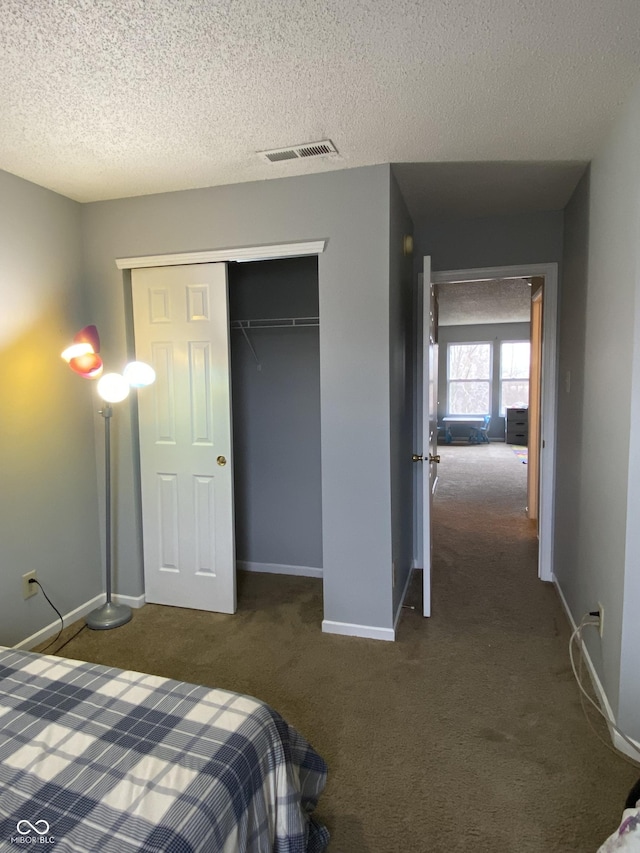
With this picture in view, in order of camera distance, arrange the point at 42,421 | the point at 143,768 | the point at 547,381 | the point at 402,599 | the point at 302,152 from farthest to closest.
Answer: the point at 547,381, the point at 402,599, the point at 42,421, the point at 302,152, the point at 143,768

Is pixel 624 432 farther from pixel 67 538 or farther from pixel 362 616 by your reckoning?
pixel 67 538

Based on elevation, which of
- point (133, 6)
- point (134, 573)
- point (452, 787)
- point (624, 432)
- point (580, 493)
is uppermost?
point (133, 6)

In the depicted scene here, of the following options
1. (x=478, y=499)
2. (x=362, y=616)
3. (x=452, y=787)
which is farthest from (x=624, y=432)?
(x=478, y=499)

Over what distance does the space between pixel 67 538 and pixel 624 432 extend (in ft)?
A: 9.19

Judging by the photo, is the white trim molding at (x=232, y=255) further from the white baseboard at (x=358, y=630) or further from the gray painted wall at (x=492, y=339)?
the gray painted wall at (x=492, y=339)

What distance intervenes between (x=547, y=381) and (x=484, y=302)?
4.29 metres

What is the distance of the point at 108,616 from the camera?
2.91m

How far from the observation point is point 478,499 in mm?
5738

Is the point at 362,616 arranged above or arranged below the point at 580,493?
below

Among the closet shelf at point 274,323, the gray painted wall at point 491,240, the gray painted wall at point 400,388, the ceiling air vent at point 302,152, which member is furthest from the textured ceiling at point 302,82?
the closet shelf at point 274,323

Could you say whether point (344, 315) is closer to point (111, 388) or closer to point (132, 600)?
point (111, 388)

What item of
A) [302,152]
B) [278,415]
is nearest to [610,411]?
[302,152]

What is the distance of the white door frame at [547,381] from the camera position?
339cm

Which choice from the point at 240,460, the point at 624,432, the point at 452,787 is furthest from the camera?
the point at 240,460
